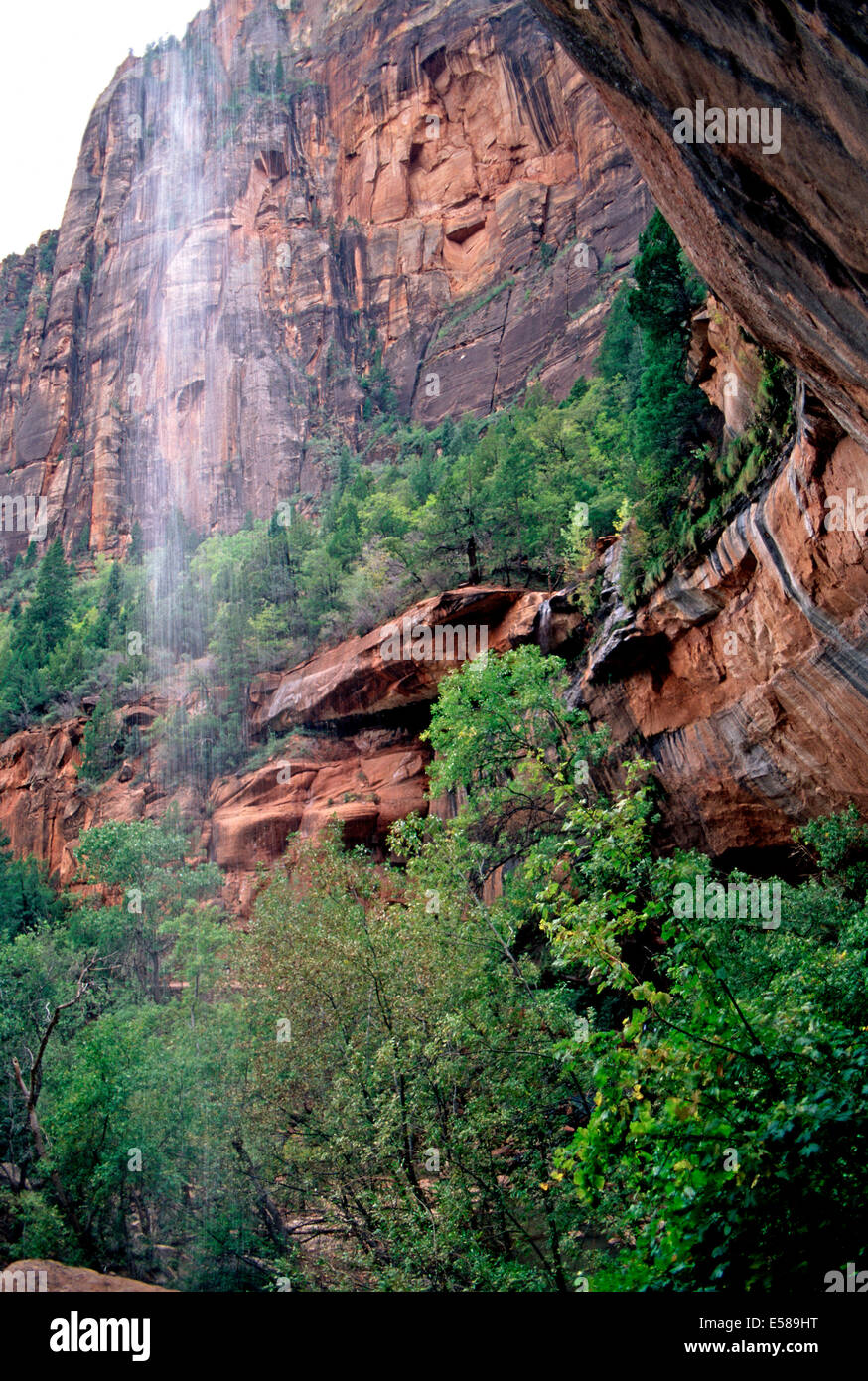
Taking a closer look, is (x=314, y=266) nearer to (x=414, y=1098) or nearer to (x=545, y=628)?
(x=545, y=628)

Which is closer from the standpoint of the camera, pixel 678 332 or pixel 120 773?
pixel 678 332

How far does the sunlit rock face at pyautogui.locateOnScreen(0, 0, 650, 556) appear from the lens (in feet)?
209

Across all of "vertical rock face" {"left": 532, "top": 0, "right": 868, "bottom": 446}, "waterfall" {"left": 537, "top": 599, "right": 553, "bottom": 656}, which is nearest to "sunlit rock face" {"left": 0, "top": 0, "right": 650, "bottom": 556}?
"waterfall" {"left": 537, "top": 599, "right": 553, "bottom": 656}

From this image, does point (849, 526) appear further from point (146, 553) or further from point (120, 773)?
point (146, 553)

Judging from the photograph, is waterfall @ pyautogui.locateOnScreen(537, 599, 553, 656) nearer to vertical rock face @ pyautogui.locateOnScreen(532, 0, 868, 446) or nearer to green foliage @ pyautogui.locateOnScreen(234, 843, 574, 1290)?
green foliage @ pyautogui.locateOnScreen(234, 843, 574, 1290)

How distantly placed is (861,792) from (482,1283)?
10.5 meters

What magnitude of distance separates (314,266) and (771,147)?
3026 inches

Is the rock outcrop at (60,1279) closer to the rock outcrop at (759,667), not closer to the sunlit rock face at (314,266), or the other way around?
the rock outcrop at (759,667)

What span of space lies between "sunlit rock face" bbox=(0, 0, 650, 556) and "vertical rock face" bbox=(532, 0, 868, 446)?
48.8 metres

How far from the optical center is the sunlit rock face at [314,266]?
209 feet

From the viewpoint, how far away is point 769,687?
16281mm

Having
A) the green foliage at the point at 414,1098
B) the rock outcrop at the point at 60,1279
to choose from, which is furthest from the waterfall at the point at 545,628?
the rock outcrop at the point at 60,1279
